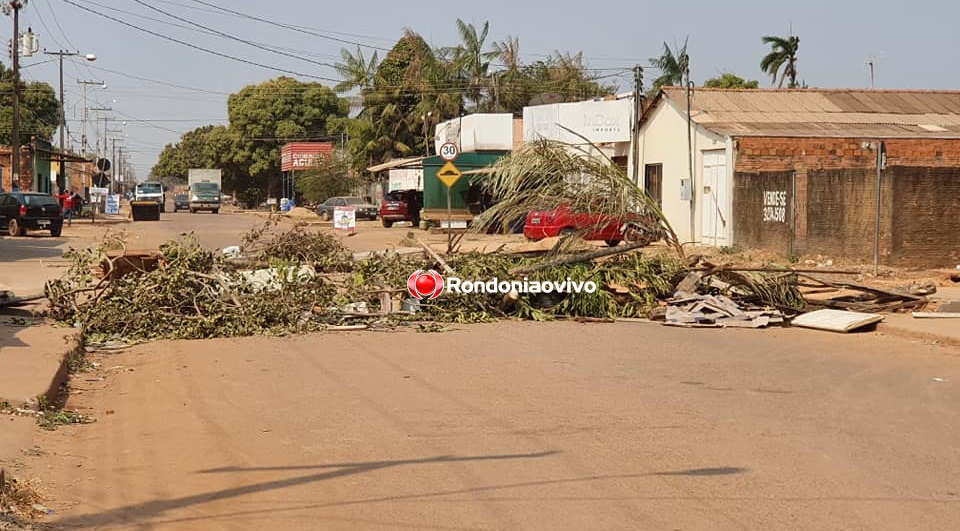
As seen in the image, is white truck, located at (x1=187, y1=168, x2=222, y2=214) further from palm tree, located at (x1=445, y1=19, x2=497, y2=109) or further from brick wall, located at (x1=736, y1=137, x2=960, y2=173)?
brick wall, located at (x1=736, y1=137, x2=960, y2=173)

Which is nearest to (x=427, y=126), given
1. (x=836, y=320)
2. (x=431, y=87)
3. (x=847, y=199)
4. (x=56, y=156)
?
(x=431, y=87)

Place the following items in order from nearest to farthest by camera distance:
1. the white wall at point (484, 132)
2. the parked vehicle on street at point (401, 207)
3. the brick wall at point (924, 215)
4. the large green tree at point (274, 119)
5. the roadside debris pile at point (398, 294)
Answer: the roadside debris pile at point (398, 294)
the brick wall at point (924, 215)
the parked vehicle on street at point (401, 207)
the white wall at point (484, 132)
the large green tree at point (274, 119)

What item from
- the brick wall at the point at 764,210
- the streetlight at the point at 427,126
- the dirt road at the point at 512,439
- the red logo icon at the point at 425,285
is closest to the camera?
the dirt road at the point at 512,439

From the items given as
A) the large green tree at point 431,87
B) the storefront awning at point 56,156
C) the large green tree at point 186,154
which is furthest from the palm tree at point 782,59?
the large green tree at point 186,154

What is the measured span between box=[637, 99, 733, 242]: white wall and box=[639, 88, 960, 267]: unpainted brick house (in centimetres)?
4

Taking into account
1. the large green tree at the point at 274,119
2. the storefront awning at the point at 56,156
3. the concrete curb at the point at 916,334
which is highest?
the large green tree at the point at 274,119

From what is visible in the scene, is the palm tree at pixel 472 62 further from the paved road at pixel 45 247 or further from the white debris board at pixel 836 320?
the white debris board at pixel 836 320

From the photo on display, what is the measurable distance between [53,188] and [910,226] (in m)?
65.9

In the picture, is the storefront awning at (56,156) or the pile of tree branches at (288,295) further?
the storefront awning at (56,156)

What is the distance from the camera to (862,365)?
1273 centimetres

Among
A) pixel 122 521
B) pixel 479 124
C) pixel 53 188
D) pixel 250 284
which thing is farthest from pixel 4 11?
pixel 122 521

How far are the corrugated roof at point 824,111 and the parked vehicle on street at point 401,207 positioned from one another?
17205 mm

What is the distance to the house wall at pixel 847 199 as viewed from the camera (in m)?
24.3

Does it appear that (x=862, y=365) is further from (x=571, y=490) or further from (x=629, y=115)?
(x=629, y=115)
